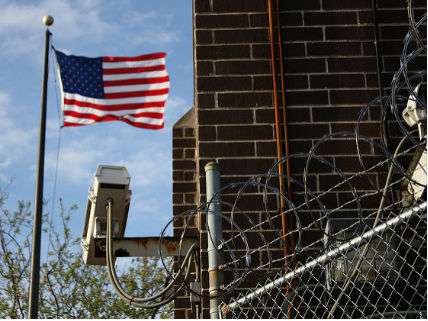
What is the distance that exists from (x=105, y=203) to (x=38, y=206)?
232 inches

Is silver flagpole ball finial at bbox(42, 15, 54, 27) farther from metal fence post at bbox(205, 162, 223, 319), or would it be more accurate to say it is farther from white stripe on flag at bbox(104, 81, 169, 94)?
metal fence post at bbox(205, 162, 223, 319)

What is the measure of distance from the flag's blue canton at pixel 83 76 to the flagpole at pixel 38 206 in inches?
37.6

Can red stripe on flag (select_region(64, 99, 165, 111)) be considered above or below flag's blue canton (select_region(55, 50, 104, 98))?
below

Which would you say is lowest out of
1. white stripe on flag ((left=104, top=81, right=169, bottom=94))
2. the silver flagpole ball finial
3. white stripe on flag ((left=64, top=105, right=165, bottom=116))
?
white stripe on flag ((left=64, top=105, right=165, bottom=116))

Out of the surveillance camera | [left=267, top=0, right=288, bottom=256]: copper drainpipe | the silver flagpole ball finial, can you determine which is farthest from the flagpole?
[left=267, top=0, right=288, bottom=256]: copper drainpipe

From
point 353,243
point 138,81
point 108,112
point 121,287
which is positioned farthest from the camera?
point 108,112

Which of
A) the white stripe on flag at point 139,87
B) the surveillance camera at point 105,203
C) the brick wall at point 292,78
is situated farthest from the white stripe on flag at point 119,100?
the surveillance camera at point 105,203

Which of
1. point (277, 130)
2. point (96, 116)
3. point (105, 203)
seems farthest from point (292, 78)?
point (96, 116)

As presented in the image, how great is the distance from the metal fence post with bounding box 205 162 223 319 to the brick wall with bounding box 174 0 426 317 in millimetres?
1354

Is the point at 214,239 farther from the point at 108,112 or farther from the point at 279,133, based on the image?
the point at 108,112

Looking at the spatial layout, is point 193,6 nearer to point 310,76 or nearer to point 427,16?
point 310,76

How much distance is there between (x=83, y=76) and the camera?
1306 centimetres

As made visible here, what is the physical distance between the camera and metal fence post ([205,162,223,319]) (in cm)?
634

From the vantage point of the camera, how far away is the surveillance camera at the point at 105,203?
26.1 feet
